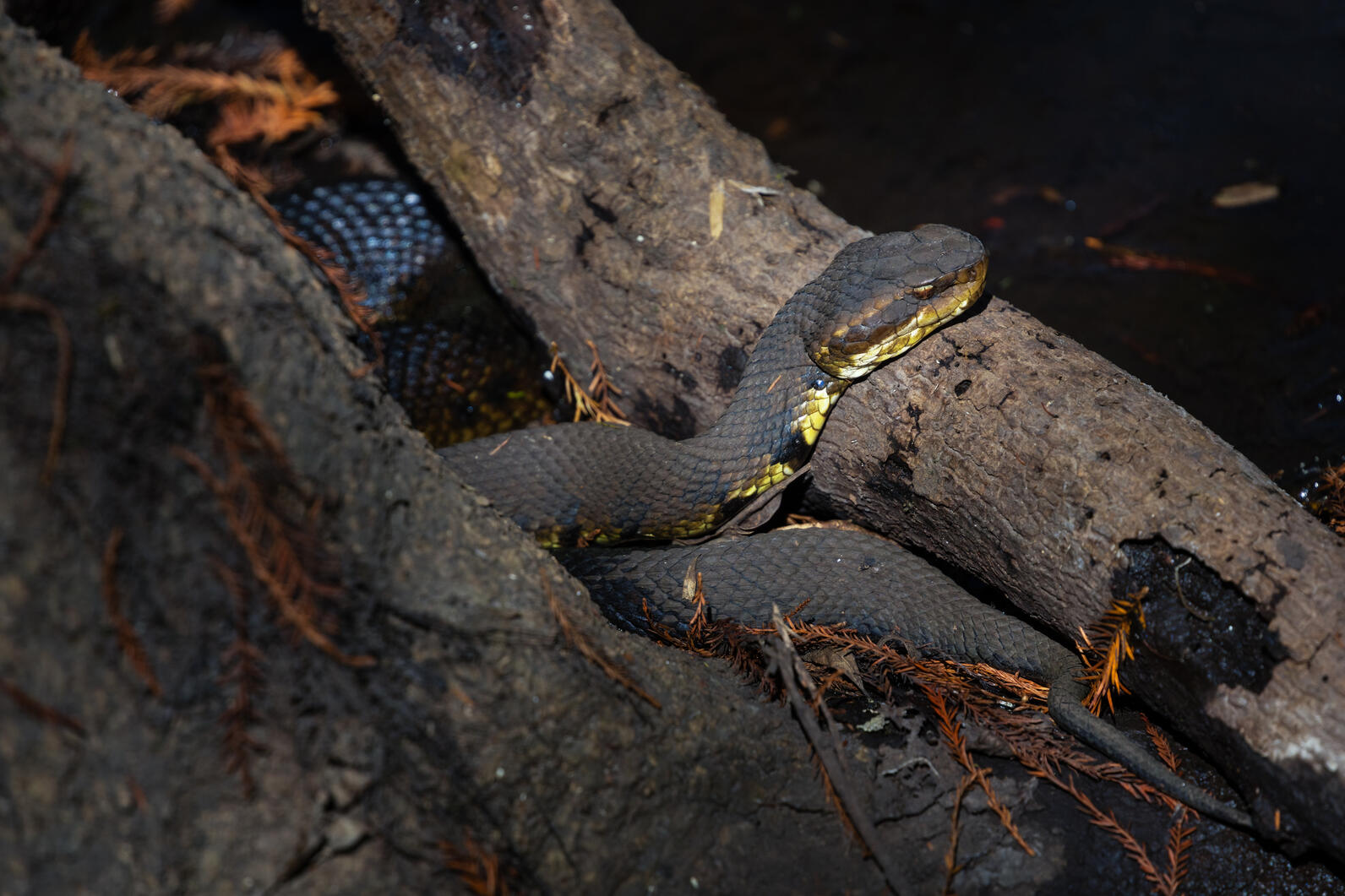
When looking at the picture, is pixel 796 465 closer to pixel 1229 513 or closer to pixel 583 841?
pixel 1229 513

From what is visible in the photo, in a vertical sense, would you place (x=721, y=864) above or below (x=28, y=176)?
below

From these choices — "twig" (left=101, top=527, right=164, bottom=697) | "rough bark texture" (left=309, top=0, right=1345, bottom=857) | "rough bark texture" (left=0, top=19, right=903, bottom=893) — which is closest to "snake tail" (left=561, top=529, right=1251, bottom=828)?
"rough bark texture" (left=309, top=0, right=1345, bottom=857)

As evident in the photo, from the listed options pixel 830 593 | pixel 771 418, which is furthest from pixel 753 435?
pixel 830 593

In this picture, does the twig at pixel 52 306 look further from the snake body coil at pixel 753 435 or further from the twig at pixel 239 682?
the snake body coil at pixel 753 435

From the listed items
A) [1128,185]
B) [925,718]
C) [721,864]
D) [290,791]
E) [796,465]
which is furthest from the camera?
[1128,185]

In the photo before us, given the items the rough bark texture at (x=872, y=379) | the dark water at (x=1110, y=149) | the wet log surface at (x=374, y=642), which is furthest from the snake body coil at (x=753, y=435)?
the dark water at (x=1110, y=149)

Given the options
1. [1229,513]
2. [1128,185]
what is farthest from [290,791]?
[1128,185]

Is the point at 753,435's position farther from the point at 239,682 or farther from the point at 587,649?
the point at 239,682

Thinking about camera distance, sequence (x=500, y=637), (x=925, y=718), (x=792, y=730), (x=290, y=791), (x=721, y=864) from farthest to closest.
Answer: (x=925, y=718), (x=792, y=730), (x=721, y=864), (x=500, y=637), (x=290, y=791)
